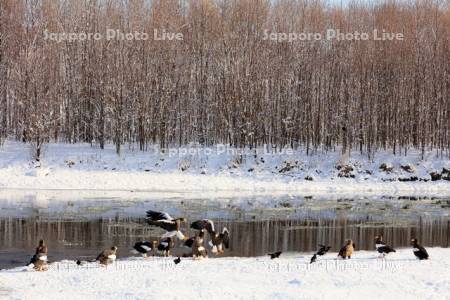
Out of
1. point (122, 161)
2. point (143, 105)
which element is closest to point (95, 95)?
point (143, 105)

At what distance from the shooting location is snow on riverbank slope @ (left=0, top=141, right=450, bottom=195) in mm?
43969

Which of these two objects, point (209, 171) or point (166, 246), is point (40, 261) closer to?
point (166, 246)

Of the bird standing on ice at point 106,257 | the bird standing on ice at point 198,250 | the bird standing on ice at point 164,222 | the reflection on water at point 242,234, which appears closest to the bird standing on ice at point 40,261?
the bird standing on ice at point 106,257

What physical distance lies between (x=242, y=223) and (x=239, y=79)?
1086 inches

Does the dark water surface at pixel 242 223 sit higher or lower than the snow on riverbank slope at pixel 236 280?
lower

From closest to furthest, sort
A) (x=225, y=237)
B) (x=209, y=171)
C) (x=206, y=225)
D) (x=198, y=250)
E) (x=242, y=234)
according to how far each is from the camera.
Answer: (x=198, y=250), (x=225, y=237), (x=206, y=225), (x=242, y=234), (x=209, y=171)

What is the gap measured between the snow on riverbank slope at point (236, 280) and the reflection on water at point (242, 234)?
2924 mm

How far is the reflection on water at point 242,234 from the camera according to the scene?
68.3 feet

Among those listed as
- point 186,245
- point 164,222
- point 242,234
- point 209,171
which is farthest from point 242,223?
point 209,171

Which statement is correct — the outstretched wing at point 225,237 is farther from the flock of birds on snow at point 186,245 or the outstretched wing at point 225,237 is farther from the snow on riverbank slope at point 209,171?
the snow on riverbank slope at point 209,171

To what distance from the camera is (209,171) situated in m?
47.8

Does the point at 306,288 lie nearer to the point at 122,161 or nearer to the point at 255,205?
the point at 255,205

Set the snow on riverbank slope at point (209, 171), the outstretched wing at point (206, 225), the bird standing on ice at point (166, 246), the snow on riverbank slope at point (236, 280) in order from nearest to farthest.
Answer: the snow on riverbank slope at point (236, 280)
the bird standing on ice at point (166, 246)
the outstretched wing at point (206, 225)
the snow on riverbank slope at point (209, 171)

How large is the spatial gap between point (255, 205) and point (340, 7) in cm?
3097
